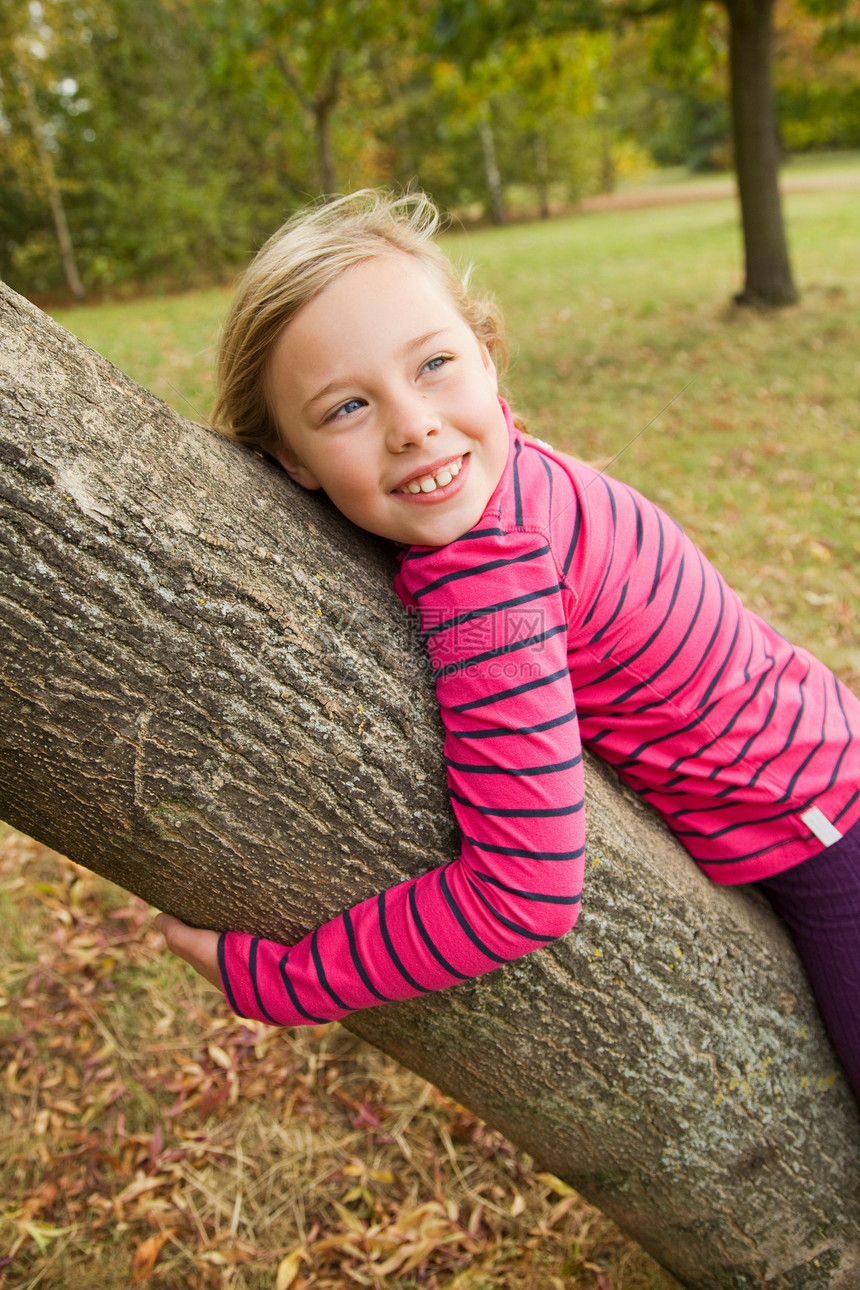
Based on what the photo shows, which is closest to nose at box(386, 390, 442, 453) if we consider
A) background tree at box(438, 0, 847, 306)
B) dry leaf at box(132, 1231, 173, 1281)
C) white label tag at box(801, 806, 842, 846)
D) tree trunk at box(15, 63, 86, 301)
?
white label tag at box(801, 806, 842, 846)

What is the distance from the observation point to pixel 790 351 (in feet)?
25.8

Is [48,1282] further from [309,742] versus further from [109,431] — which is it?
[109,431]

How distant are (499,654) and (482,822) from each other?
0.76 feet

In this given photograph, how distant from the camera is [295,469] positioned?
4.55 ft

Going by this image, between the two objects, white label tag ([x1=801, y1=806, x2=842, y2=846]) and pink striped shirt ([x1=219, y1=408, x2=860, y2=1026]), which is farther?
white label tag ([x1=801, y1=806, x2=842, y2=846])

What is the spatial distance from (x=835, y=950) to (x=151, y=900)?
119cm

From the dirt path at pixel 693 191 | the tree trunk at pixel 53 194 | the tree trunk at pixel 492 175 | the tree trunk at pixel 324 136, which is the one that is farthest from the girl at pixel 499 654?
the tree trunk at pixel 492 175

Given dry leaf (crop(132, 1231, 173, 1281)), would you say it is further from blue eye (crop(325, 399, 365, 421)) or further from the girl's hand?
blue eye (crop(325, 399, 365, 421))

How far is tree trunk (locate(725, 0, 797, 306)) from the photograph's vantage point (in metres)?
7.93

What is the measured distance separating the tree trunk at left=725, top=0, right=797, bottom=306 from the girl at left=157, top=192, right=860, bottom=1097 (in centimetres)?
864

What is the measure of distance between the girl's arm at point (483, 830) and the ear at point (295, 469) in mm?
300

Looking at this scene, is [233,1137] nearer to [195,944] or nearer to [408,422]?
[195,944]

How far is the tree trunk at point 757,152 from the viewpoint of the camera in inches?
312

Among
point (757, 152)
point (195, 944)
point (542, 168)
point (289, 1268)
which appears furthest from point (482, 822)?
point (542, 168)
